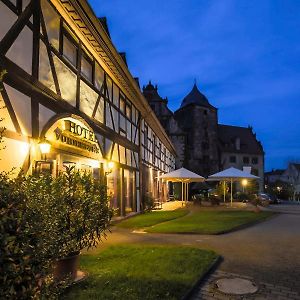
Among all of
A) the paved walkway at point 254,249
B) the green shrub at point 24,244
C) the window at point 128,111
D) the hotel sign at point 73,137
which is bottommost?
the paved walkway at point 254,249

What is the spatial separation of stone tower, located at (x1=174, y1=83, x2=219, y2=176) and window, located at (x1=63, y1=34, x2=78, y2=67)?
1857 inches

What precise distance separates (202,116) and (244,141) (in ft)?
44.9

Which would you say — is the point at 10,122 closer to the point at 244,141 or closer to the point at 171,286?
the point at 171,286

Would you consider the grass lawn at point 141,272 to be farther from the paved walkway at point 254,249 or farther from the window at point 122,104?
the window at point 122,104

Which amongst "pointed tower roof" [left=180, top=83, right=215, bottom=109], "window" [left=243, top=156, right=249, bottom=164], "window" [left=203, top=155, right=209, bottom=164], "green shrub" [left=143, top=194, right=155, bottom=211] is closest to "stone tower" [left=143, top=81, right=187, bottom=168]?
"window" [left=203, top=155, right=209, bottom=164]

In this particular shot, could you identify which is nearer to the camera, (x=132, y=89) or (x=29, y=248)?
(x=29, y=248)

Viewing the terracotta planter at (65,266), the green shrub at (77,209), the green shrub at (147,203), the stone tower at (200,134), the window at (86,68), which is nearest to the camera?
the green shrub at (77,209)

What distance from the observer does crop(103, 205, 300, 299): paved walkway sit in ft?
22.5

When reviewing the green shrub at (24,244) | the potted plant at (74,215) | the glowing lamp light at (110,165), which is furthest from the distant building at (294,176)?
the green shrub at (24,244)

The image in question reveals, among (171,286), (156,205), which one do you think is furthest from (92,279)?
(156,205)

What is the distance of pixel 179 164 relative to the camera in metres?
53.3

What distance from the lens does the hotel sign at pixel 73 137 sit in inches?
367

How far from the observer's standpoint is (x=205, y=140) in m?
59.7

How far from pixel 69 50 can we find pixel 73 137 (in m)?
2.56
